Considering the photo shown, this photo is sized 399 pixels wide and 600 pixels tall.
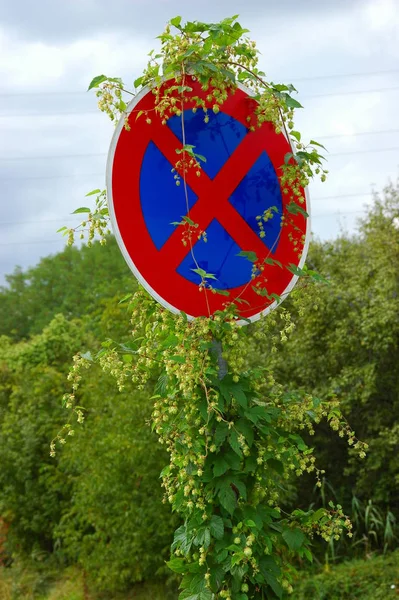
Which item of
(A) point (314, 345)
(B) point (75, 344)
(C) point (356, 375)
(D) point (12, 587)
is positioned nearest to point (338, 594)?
(C) point (356, 375)

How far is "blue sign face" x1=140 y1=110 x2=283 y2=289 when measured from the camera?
106 inches

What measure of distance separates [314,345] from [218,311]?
7.52 meters

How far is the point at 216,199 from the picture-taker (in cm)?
275

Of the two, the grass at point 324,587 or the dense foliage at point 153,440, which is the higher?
the dense foliage at point 153,440

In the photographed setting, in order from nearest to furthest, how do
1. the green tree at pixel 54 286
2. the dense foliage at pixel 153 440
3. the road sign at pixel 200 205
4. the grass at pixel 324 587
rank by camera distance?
the road sign at pixel 200 205 < the grass at pixel 324 587 < the dense foliage at pixel 153 440 < the green tree at pixel 54 286

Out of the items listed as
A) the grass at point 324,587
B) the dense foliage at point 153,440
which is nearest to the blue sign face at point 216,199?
the dense foliage at point 153,440

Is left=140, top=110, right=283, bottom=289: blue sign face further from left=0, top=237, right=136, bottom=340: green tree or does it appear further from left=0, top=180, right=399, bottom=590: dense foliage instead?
left=0, top=237, right=136, bottom=340: green tree

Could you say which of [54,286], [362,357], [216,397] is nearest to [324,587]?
[362,357]

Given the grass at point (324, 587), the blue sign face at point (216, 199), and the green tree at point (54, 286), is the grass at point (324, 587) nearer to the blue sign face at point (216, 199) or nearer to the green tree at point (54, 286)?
the blue sign face at point (216, 199)

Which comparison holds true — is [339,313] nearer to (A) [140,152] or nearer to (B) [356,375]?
(B) [356,375]

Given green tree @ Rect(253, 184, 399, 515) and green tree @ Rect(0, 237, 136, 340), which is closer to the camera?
green tree @ Rect(253, 184, 399, 515)

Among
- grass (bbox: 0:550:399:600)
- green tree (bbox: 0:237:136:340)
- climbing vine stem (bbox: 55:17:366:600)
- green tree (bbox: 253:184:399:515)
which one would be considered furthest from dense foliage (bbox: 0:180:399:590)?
green tree (bbox: 0:237:136:340)

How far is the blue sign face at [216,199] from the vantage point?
8.86 ft

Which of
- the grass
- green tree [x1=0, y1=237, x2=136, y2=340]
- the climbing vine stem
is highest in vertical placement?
green tree [x1=0, y1=237, x2=136, y2=340]
